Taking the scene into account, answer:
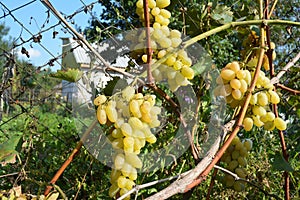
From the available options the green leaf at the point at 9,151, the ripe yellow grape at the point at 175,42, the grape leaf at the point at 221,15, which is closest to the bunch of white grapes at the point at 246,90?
the ripe yellow grape at the point at 175,42

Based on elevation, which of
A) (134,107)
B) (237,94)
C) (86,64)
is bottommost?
(134,107)

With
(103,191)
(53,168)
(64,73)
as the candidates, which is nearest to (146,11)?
(64,73)

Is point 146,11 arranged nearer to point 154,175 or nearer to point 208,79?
point 208,79

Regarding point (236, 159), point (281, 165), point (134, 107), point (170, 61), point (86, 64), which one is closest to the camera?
point (134, 107)

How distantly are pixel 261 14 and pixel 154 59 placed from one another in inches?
11.2

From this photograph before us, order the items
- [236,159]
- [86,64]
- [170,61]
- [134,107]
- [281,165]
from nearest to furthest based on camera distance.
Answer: [134,107] → [170,61] → [281,165] → [236,159] → [86,64]

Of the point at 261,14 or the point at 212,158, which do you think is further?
the point at 261,14

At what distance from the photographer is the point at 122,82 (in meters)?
0.82

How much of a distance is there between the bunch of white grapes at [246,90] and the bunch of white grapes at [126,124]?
18 centimetres

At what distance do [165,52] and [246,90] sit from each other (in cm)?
17

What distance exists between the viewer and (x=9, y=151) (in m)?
0.71

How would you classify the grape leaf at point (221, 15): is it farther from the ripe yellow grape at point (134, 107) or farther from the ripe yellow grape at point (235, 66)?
the ripe yellow grape at point (134, 107)

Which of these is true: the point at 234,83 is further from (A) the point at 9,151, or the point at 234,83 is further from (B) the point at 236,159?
(A) the point at 9,151

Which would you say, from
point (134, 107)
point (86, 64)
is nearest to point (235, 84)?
point (134, 107)
